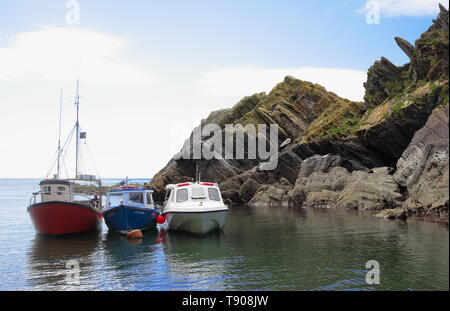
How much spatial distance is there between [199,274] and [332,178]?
135 feet

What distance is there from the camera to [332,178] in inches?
2146

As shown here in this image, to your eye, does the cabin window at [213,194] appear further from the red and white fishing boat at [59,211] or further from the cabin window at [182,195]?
the red and white fishing boat at [59,211]

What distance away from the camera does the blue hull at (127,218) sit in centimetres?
3038

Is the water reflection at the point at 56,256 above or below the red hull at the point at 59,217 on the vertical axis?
below

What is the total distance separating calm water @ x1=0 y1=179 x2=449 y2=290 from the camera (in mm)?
15039

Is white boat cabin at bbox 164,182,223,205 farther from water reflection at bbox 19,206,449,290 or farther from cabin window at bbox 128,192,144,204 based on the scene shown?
cabin window at bbox 128,192,144,204

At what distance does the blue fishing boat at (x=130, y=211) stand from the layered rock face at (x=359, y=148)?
22659 mm
